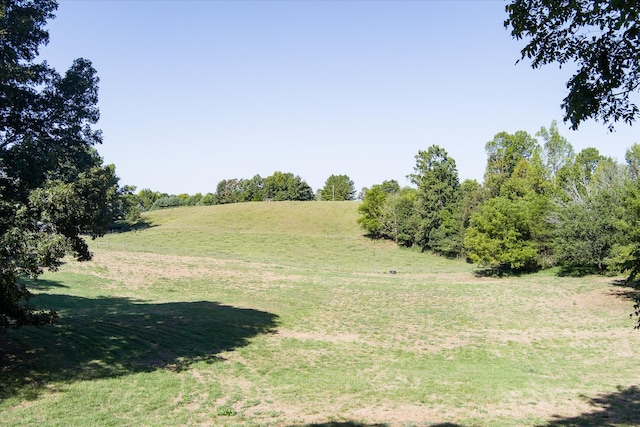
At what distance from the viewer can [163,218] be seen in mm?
108312

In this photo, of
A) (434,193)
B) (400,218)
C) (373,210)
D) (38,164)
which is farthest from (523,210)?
(38,164)

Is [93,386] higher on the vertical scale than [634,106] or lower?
lower

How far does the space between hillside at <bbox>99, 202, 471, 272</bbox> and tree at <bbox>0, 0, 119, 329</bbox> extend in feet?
142

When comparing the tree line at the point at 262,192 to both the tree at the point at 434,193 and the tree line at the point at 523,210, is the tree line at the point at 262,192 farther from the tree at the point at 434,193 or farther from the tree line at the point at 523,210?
the tree at the point at 434,193

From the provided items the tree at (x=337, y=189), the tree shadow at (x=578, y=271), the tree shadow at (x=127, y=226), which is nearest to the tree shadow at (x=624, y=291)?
the tree shadow at (x=578, y=271)

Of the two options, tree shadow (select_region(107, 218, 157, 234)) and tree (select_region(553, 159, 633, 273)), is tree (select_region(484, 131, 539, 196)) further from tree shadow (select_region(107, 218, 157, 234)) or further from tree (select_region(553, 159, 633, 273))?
Answer: tree shadow (select_region(107, 218, 157, 234))

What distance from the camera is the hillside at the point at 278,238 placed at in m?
65.5

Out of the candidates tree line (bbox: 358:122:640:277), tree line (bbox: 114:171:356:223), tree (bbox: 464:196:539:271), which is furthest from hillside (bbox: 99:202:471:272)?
tree line (bbox: 114:171:356:223)

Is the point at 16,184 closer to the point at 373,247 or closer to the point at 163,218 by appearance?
the point at 373,247

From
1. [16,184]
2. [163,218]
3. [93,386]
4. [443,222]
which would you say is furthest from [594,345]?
[163,218]

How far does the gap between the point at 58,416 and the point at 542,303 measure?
1330 inches

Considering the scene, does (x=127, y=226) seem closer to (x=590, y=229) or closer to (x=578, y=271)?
(x=578, y=271)

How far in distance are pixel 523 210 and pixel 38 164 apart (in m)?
51.4

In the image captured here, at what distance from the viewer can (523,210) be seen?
52.2m
